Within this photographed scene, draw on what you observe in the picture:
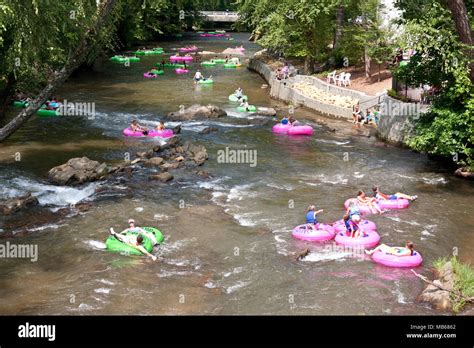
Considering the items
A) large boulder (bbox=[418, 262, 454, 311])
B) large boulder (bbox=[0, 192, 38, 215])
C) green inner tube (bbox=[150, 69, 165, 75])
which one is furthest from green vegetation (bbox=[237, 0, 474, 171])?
green inner tube (bbox=[150, 69, 165, 75])

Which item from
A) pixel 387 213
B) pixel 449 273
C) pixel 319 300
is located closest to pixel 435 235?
pixel 387 213

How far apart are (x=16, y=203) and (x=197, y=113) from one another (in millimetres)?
16373

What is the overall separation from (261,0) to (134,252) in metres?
34.2

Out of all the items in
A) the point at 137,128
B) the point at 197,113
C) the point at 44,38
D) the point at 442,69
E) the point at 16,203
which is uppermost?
the point at 44,38

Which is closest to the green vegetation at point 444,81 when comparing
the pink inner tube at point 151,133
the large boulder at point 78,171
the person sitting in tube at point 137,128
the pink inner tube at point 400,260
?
the pink inner tube at point 400,260

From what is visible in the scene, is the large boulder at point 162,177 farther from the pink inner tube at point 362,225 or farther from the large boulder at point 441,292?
the large boulder at point 441,292

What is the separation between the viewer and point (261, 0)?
153ft

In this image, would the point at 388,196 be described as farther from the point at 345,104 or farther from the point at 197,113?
→ the point at 197,113

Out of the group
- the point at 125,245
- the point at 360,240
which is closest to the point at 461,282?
the point at 360,240

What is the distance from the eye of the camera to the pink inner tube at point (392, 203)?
20.6m

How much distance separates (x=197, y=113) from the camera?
34969 mm

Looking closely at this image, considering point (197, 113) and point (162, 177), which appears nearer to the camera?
point (162, 177)
